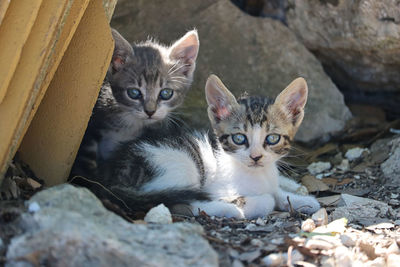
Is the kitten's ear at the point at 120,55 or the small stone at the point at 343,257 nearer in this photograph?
the small stone at the point at 343,257

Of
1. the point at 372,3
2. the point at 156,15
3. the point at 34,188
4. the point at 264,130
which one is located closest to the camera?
the point at 34,188

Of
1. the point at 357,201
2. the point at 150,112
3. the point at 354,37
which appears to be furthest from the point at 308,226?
the point at 354,37

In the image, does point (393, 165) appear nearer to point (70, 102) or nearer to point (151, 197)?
point (151, 197)

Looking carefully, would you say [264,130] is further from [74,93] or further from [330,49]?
[330,49]

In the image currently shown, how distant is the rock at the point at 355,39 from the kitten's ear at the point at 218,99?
4.84 ft

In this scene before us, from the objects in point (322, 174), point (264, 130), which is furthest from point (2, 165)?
point (322, 174)

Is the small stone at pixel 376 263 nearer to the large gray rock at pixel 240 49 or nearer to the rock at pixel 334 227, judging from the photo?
the rock at pixel 334 227

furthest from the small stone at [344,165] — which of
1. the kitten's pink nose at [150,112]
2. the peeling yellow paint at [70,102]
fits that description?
the peeling yellow paint at [70,102]

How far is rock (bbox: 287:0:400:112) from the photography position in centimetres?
417

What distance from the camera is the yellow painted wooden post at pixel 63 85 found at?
2.50 m

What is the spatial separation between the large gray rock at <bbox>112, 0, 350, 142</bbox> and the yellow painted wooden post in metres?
1.66

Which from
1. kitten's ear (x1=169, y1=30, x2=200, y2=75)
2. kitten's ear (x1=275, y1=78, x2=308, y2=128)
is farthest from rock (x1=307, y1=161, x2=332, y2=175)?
kitten's ear (x1=169, y1=30, x2=200, y2=75)

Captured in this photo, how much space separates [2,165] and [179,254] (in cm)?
101

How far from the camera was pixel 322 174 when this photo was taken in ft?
13.8
